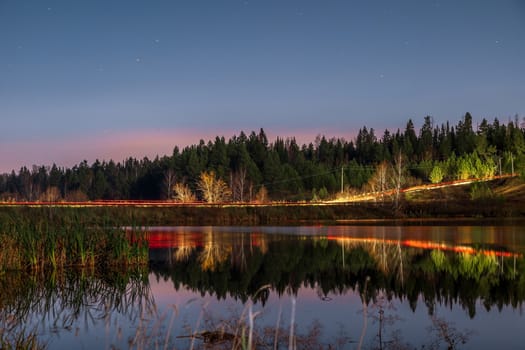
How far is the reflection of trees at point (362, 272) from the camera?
19.8 metres

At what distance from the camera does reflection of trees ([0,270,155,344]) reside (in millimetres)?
15305

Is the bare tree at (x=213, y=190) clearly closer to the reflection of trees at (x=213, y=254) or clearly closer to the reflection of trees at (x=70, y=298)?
the reflection of trees at (x=213, y=254)

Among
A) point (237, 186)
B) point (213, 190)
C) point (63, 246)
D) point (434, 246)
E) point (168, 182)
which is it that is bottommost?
point (434, 246)

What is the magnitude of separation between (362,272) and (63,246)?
42.0ft

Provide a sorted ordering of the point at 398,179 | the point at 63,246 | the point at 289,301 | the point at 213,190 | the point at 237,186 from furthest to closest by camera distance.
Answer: the point at 237,186 < the point at 213,190 < the point at 398,179 < the point at 63,246 < the point at 289,301

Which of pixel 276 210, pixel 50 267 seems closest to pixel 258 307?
pixel 50 267

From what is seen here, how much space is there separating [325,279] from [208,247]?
52.7ft

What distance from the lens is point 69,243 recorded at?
24.1 m

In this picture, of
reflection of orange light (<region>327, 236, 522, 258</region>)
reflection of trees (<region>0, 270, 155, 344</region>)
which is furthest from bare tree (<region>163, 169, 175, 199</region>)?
reflection of trees (<region>0, 270, 155, 344</region>)

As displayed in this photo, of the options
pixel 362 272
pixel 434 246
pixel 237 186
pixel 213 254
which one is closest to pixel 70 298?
pixel 362 272

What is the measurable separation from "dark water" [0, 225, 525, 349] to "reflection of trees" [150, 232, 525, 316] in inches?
2.2

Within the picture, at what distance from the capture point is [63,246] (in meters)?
23.6

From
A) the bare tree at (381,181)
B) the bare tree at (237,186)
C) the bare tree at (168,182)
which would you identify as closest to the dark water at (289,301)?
the bare tree at (381,181)

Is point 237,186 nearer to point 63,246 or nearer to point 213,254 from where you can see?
point 213,254
